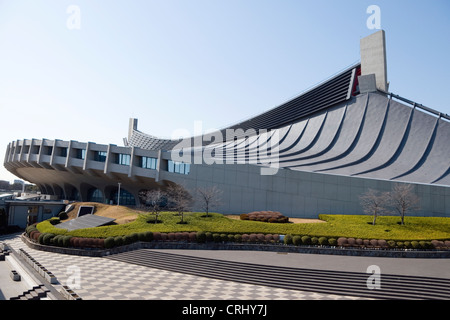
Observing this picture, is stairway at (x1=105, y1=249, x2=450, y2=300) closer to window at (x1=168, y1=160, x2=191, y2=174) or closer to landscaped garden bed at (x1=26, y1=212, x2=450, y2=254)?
landscaped garden bed at (x1=26, y1=212, x2=450, y2=254)

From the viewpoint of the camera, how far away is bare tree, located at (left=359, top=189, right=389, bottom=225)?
3007cm

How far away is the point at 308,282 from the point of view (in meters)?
17.7

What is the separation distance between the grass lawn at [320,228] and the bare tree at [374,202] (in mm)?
844

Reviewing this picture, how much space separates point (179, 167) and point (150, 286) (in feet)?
75.1

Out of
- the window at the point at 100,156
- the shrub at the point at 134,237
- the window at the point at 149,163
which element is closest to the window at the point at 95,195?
the window at the point at 100,156

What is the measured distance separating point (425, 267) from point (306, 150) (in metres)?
24.3

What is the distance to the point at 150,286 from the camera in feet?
57.6

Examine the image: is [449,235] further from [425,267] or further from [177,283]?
[177,283]

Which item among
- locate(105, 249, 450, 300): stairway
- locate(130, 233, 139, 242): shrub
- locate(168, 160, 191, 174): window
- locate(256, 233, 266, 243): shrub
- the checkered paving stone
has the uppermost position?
locate(168, 160, 191, 174): window

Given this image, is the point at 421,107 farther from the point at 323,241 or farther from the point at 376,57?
the point at 323,241

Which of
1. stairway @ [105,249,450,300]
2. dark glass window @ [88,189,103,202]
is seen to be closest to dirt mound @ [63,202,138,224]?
dark glass window @ [88,189,103,202]

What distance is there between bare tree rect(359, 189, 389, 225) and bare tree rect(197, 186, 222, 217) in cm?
1446

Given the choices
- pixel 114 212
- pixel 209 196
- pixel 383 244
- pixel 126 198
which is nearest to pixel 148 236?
pixel 209 196
